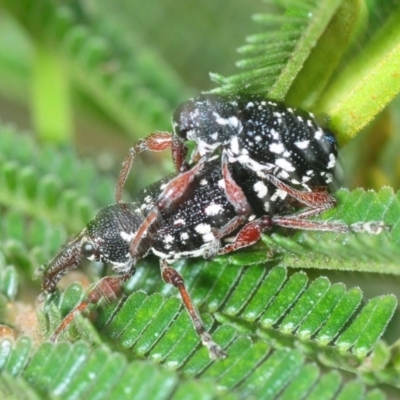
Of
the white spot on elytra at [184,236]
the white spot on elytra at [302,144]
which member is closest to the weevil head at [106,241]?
the white spot on elytra at [184,236]

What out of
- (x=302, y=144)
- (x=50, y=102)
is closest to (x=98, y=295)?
(x=302, y=144)

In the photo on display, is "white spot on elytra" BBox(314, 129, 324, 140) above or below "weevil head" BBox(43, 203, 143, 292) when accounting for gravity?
above

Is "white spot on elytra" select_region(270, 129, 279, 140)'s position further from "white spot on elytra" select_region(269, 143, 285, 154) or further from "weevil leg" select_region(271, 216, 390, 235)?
"weevil leg" select_region(271, 216, 390, 235)

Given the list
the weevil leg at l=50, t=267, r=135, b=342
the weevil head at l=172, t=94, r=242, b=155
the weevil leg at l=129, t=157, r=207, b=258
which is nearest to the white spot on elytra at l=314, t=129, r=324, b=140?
the weevil head at l=172, t=94, r=242, b=155

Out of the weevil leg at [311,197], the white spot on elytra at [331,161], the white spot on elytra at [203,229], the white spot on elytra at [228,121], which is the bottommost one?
the white spot on elytra at [203,229]

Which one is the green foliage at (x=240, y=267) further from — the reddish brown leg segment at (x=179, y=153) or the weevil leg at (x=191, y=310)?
the reddish brown leg segment at (x=179, y=153)

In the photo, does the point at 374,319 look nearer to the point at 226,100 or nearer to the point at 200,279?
the point at 200,279

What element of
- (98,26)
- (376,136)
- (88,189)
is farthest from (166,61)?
(376,136)
